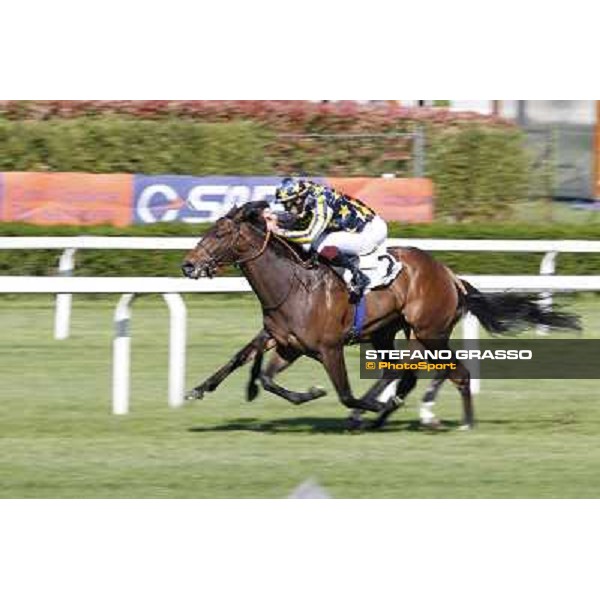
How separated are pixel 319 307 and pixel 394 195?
31.0ft

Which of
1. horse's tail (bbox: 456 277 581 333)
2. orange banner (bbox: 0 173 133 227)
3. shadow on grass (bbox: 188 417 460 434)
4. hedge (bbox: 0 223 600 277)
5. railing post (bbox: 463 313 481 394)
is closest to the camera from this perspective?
shadow on grass (bbox: 188 417 460 434)

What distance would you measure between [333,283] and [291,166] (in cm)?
1158

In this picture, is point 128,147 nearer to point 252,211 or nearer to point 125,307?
point 125,307

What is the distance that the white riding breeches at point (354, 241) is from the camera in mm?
9562

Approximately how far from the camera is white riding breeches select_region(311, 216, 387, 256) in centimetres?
956

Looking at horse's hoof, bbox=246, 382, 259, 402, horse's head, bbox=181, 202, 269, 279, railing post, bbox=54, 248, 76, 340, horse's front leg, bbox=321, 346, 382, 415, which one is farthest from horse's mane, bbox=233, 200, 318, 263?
railing post, bbox=54, 248, 76, 340

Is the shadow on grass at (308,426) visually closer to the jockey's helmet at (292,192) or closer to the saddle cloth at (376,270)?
the saddle cloth at (376,270)

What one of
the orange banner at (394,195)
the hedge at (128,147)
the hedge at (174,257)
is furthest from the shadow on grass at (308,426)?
the hedge at (128,147)

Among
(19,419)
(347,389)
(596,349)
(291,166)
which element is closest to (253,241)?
(347,389)

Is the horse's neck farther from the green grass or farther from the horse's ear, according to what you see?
the green grass

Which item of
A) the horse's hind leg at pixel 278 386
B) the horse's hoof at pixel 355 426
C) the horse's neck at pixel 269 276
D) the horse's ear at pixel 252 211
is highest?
the horse's ear at pixel 252 211

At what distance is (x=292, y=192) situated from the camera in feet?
30.5

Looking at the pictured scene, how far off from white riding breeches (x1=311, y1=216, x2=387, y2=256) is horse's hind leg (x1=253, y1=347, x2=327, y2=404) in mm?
662

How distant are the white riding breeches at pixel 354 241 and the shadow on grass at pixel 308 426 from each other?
109 centimetres
